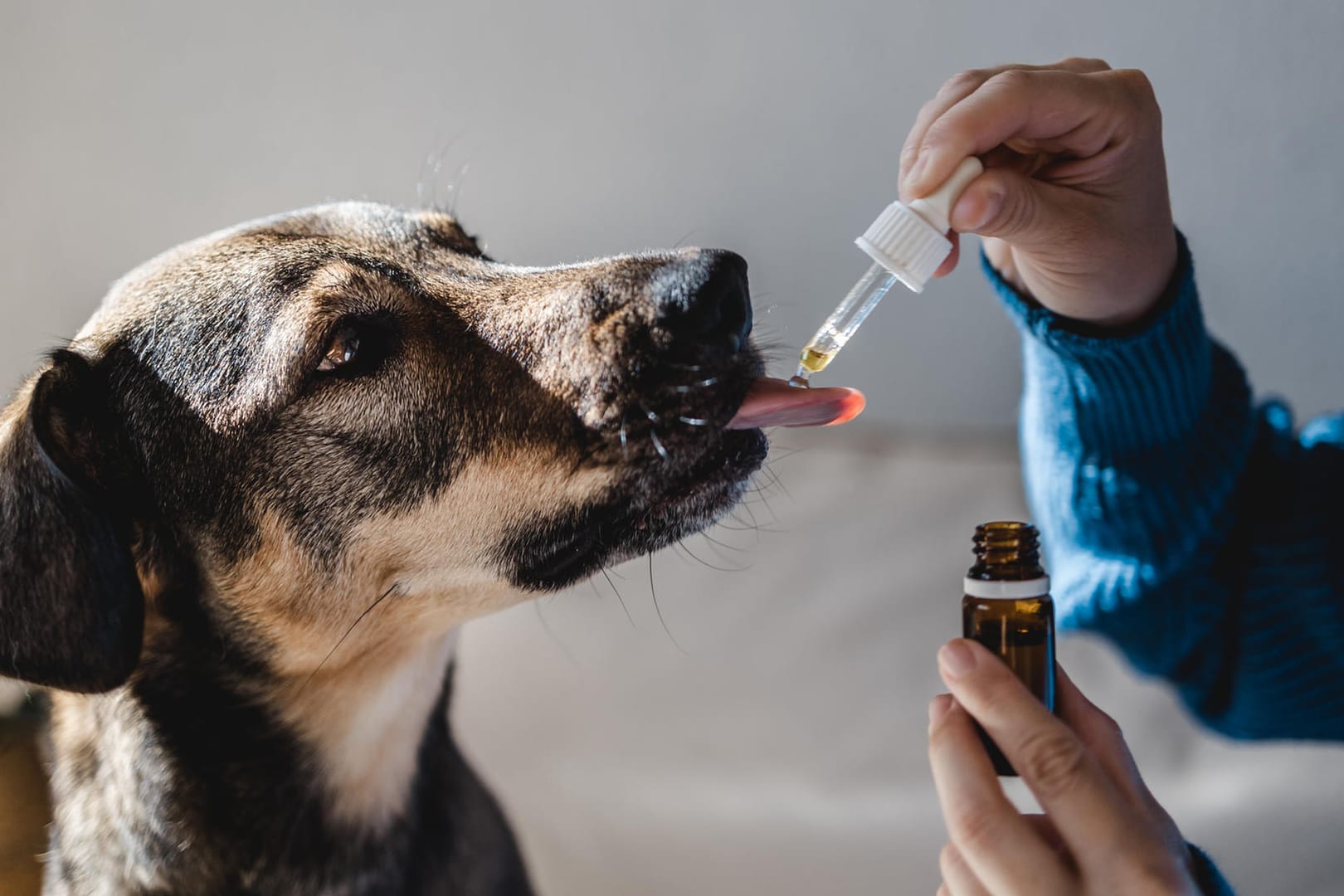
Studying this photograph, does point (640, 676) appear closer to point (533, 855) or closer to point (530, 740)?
point (530, 740)

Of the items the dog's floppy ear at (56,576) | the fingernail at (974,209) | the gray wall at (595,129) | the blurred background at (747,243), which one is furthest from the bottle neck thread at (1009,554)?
the blurred background at (747,243)

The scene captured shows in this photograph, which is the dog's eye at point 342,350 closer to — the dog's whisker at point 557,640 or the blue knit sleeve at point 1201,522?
the blue knit sleeve at point 1201,522

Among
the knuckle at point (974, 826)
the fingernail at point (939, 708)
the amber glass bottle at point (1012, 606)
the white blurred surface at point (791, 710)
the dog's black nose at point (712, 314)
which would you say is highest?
the dog's black nose at point (712, 314)

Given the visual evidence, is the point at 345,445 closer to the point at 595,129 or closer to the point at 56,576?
the point at 56,576

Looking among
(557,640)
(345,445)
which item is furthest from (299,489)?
(557,640)

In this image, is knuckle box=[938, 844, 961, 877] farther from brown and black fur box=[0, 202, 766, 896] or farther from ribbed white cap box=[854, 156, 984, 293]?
ribbed white cap box=[854, 156, 984, 293]

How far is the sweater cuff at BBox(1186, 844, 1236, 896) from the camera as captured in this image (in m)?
1.03

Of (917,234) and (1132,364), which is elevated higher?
(917,234)

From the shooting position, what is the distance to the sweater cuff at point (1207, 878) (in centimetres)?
103

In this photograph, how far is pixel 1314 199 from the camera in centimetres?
192

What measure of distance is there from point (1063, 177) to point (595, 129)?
1089 millimetres

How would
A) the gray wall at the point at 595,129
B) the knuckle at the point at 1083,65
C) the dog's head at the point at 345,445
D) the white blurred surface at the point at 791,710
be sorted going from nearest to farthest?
the dog's head at the point at 345,445
the knuckle at the point at 1083,65
the gray wall at the point at 595,129
the white blurred surface at the point at 791,710

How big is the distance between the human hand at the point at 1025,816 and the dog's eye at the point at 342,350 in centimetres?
74

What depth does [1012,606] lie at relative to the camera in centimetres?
91
